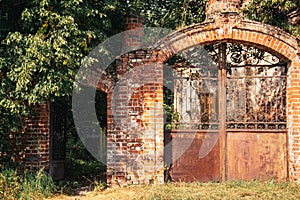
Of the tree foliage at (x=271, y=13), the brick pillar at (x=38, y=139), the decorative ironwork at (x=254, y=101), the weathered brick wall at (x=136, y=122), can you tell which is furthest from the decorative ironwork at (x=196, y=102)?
the brick pillar at (x=38, y=139)

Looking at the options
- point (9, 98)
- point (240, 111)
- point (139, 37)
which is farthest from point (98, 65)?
point (240, 111)

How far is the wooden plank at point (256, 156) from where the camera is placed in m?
8.09

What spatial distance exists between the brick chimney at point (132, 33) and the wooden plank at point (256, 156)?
2752mm

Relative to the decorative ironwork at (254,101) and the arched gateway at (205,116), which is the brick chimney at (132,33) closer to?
the arched gateway at (205,116)

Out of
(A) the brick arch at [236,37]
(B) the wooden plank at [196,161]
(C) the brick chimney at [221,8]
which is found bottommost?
(B) the wooden plank at [196,161]

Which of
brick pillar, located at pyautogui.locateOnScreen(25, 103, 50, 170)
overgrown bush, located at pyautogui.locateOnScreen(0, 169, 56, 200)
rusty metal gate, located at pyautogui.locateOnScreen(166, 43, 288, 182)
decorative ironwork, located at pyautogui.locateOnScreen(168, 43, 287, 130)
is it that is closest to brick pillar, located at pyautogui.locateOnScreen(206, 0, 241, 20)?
rusty metal gate, located at pyautogui.locateOnScreen(166, 43, 288, 182)

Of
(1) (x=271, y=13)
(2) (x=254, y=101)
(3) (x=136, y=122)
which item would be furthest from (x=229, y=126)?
(1) (x=271, y=13)

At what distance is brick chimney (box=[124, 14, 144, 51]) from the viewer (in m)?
8.05

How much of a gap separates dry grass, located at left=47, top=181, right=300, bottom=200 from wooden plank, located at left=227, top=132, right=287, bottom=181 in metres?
0.34

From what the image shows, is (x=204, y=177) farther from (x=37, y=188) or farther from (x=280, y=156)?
(x=37, y=188)

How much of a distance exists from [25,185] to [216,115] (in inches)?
163

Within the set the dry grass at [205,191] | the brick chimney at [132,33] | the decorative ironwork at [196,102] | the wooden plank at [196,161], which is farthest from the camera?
the decorative ironwork at [196,102]

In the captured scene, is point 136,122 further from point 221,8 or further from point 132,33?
point 221,8

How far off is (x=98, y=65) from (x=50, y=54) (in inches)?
53.3
